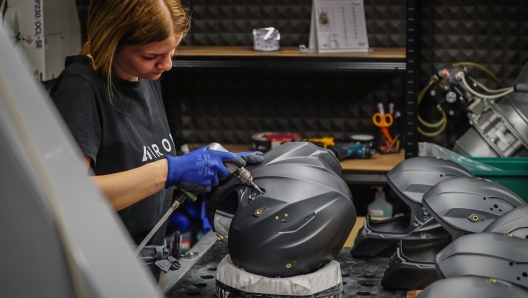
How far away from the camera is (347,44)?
345 centimetres

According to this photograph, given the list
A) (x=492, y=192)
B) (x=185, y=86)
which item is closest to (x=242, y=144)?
(x=185, y=86)

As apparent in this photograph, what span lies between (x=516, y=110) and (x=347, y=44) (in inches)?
32.6

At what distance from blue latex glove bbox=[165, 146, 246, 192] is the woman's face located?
0.77ft

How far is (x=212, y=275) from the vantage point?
197 centimetres

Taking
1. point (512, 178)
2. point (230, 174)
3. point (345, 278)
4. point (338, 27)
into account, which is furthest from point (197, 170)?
point (338, 27)

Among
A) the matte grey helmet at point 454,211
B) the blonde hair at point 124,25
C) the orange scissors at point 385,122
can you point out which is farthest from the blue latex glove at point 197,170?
the orange scissors at point 385,122

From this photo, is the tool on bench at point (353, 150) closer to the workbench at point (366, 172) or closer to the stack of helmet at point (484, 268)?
the workbench at point (366, 172)

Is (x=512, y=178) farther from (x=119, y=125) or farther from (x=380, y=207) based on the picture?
(x=119, y=125)

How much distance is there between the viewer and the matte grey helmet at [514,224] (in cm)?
152

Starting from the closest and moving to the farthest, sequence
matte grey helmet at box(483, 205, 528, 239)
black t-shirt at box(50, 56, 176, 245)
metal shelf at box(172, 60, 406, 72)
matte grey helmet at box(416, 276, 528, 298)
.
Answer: matte grey helmet at box(416, 276, 528, 298)
matte grey helmet at box(483, 205, 528, 239)
black t-shirt at box(50, 56, 176, 245)
metal shelf at box(172, 60, 406, 72)

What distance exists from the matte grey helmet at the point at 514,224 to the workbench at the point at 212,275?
14.7 inches

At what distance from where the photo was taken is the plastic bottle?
11.1ft

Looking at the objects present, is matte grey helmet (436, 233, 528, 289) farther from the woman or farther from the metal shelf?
the metal shelf

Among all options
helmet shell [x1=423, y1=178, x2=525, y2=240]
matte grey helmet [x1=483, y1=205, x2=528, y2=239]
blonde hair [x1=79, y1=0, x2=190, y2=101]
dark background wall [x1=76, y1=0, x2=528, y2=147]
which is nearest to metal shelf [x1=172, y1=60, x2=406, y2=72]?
dark background wall [x1=76, y1=0, x2=528, y2=147]
